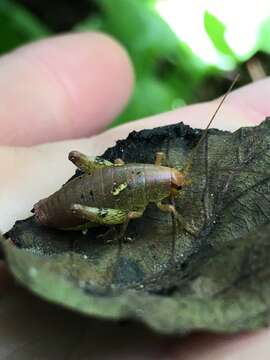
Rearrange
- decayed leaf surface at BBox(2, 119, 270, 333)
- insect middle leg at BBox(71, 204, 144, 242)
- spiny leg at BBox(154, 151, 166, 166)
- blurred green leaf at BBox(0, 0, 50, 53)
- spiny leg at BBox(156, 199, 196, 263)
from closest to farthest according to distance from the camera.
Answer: decayed leaf surface at BBox(2, 119, 270, 333) < spiny leg at BBox(156, 199, 196, 263) < insect middle leg at BBox(71, 204, 144, 242) < spiny leg at BBox(154, 151, 166, 166) < blurred green leaf at BBox(0, 0, 50, 53)

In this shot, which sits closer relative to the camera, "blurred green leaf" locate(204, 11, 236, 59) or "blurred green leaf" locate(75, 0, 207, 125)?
"blurred green leaf" locate(204, 11, 236, 59)

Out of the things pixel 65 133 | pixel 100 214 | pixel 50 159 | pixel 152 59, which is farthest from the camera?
pixel 152 59

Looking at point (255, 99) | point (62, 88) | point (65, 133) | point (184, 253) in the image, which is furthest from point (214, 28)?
point (184, 253)

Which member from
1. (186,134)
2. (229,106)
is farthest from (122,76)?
(186,134)

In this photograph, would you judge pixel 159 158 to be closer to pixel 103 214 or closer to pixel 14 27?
pixel 103 214

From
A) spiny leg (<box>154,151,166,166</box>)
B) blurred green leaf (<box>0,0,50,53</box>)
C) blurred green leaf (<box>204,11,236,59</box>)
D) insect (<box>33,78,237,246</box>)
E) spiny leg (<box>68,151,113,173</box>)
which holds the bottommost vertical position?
insect (<box>33,78,237,246</box>)

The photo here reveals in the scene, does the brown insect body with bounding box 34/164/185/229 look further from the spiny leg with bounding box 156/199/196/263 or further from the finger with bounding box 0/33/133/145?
the finger with bounding box 0/33/133/145

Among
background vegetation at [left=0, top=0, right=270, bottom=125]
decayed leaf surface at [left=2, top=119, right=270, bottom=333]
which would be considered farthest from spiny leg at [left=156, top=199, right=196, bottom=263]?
background vegetation at [left=0, top=0, right=270, bottom=125]
